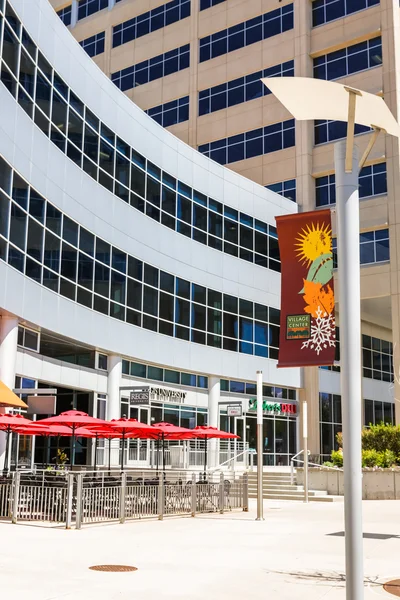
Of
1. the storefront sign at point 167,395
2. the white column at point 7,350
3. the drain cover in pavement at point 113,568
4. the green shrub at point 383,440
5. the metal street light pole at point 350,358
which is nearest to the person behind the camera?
the metal street light pole at point 350,358

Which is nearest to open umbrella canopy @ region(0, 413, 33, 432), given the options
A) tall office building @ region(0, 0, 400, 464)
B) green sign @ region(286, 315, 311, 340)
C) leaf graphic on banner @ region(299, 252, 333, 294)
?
tall office building @ region(0, 0, 400, 464)

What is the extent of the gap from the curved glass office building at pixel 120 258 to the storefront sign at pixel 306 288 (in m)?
10.9

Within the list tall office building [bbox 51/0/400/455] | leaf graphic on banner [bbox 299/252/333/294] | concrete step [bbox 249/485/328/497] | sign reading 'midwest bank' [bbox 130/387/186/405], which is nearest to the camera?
leaf graphic on banner [bbox 299/252/333/294]

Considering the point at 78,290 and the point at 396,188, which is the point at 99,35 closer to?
the point at 396,188

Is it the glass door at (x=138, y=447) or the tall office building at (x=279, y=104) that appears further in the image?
the tall office building at (x=279, y=104)

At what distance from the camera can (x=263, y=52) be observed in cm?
4775

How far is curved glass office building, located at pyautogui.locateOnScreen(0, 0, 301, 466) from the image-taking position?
24.2 meters

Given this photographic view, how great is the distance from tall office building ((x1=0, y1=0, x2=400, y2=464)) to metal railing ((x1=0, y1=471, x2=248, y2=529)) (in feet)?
25.6

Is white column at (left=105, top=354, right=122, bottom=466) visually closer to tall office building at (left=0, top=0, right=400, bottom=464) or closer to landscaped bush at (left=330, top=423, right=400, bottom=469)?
tall office building at (left=0, top=0, right=400, bottom=464)

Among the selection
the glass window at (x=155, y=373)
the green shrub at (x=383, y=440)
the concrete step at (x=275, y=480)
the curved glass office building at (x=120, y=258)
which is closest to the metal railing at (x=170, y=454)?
the curved glass office building at (x=120, y=258)

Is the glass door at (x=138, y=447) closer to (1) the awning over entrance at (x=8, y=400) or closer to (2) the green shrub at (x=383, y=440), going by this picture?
(2) the green shrub at (x=383, y=440)

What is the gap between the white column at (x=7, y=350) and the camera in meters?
23.2

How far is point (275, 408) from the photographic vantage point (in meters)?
42.3

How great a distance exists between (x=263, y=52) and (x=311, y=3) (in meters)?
4.22
